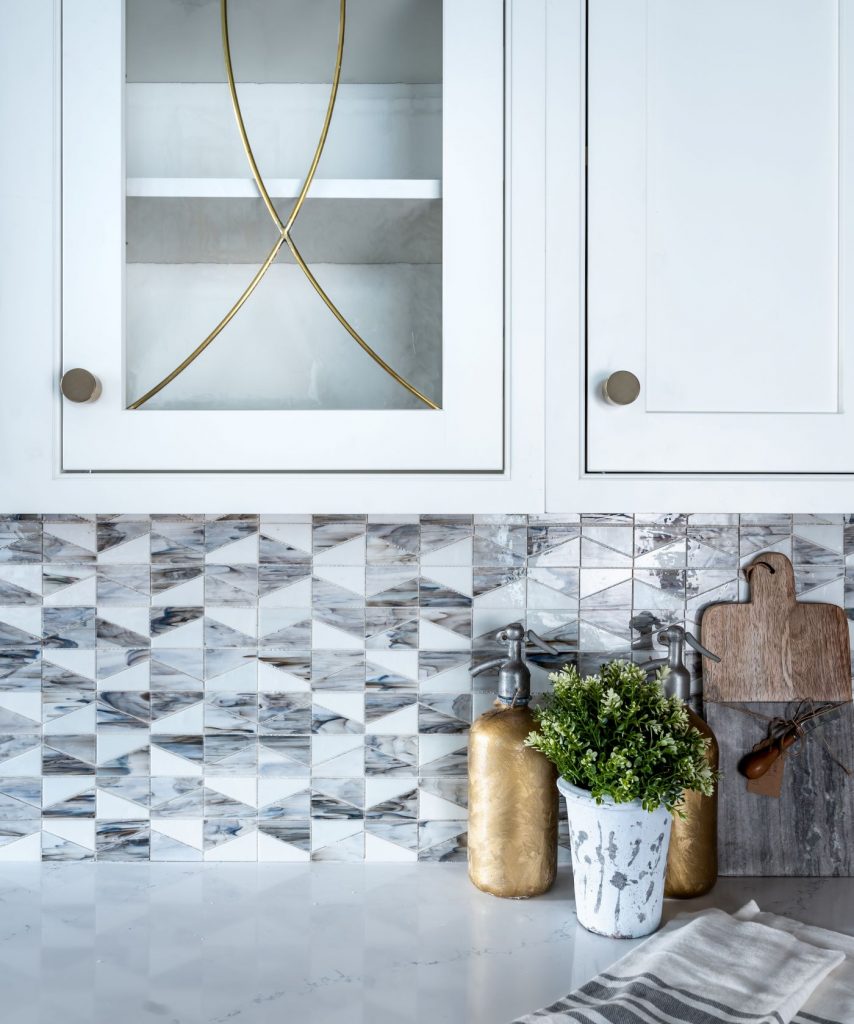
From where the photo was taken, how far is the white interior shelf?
86cm

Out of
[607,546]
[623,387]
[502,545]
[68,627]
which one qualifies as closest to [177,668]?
[68,627]

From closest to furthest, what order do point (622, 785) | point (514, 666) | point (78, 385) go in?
point (78, 385), point (622, 785), point (514, 666)

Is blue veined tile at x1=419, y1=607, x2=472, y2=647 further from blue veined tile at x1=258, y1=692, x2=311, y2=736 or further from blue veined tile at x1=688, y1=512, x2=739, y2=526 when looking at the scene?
blue veined tile at x1=688, y1=512, x2=739, y2=526

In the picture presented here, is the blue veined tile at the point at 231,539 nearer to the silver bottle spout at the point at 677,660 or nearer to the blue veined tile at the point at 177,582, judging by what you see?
the blue veined tile at the point at 177,582

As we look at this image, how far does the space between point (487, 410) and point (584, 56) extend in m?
0.36

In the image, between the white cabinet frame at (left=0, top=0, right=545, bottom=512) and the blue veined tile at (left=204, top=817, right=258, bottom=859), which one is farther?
the blue veined tile at (left=204, top=817, right=258, bottom=859)

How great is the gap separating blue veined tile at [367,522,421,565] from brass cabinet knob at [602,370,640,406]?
1.43 ft

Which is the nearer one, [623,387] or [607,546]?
[623,387]

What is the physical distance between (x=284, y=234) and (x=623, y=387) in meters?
0.37

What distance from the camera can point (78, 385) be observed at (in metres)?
0.83

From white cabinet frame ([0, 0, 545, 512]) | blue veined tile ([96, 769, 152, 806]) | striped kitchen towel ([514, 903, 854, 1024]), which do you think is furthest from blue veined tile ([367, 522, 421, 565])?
striped kitchen towel ([514, 903, 854, 1024])

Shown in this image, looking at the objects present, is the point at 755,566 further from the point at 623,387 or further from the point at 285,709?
the point at 285,709

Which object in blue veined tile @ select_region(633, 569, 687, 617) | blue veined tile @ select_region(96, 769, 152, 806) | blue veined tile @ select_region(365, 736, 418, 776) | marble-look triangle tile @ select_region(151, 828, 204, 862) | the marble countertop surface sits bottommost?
the marble countertop surface
